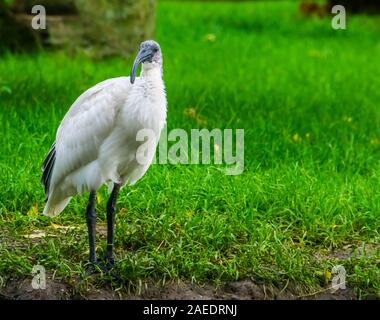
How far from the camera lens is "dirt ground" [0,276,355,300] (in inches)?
183

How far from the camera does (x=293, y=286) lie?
191 inches

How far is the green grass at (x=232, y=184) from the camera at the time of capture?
4.91m

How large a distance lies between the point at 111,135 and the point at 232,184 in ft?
4.67

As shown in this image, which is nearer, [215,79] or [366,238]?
[366,238]

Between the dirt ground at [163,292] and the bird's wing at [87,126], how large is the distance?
564mm

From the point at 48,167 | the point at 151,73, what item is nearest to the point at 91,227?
the point at 48,167

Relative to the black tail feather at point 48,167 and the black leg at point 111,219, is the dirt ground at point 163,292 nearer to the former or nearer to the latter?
the black leg at point 111,219

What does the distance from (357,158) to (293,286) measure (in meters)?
2.19

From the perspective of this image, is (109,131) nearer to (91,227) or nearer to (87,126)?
(87,126)

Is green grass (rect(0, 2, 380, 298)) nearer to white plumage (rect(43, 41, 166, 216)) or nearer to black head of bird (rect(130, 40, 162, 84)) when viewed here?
white plumage (rect(43, 41, 166, 216))

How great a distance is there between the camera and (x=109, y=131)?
4.60 metres

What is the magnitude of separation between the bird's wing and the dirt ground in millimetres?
564
